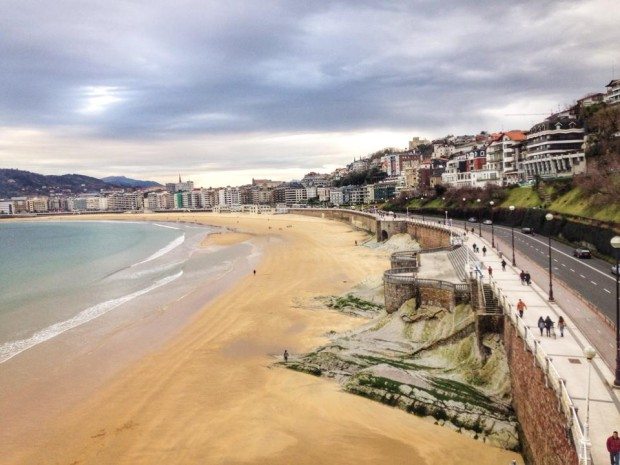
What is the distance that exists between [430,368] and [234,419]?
25.9ft

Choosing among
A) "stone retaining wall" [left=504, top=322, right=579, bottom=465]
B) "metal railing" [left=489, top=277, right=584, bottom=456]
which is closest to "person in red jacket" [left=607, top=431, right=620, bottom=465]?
"metal railing" [left=489, top=277, right=584, bottom=456]

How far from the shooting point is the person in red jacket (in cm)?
976

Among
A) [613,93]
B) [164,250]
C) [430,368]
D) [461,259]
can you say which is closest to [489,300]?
[430,368]

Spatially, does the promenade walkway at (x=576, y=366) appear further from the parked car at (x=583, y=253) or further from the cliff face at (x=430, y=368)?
the parked car at (x=583, y=253)

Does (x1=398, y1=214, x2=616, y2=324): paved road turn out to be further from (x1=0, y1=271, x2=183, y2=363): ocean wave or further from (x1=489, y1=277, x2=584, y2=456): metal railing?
(x1=0, y1=271, x2=183, y2=363): ocean wave

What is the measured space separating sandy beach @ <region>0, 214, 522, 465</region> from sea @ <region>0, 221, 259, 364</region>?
9.22 metres

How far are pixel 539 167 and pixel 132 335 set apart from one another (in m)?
58.3

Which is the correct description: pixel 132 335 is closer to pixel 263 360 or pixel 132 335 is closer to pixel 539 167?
pixel 263 360

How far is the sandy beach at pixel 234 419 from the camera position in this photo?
16.3 meters

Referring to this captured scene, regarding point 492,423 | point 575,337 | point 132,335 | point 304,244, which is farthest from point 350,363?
point 304,244

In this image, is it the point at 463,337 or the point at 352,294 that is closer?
the point at 463,337

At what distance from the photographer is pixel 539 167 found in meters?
68.4

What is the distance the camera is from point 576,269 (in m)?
30.6

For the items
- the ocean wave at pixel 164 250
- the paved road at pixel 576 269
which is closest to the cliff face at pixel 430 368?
the paved road at pixel 576 269
